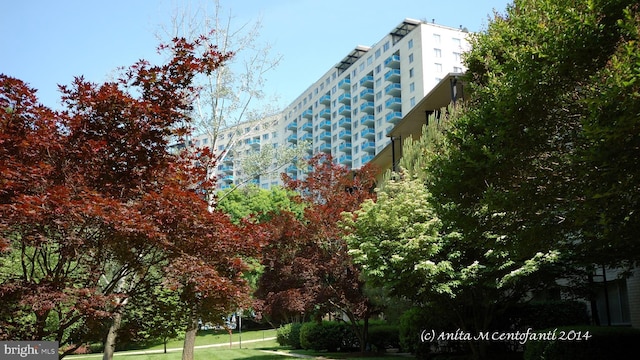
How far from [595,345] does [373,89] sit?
77.2 metres

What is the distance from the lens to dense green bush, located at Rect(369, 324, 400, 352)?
991 inches

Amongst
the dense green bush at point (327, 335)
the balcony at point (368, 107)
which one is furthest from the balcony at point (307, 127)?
the dense green bush at point (327, 335)

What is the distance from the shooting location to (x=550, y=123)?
29.8 feet

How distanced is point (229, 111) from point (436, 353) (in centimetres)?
1141

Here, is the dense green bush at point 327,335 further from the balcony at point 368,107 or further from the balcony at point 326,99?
the balcony at point 326,99

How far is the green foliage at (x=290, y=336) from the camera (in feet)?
106

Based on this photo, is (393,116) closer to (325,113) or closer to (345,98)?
(345,98)

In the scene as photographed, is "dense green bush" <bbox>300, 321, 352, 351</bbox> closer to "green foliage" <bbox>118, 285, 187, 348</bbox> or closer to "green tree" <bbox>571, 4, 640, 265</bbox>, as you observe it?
"green foliage" <bbox>118, 285, 187, 348</bbox>

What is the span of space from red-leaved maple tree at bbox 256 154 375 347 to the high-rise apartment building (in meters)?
37.9

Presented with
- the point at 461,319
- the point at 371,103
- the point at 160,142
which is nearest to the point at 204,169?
the point at 160,142

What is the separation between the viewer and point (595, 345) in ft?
40.4

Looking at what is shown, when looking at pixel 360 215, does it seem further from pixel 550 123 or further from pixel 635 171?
pixel 635 171

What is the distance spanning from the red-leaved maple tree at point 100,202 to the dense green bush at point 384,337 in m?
17.0

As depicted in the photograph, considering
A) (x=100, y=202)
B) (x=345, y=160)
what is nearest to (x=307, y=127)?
(x=345, y=160)
